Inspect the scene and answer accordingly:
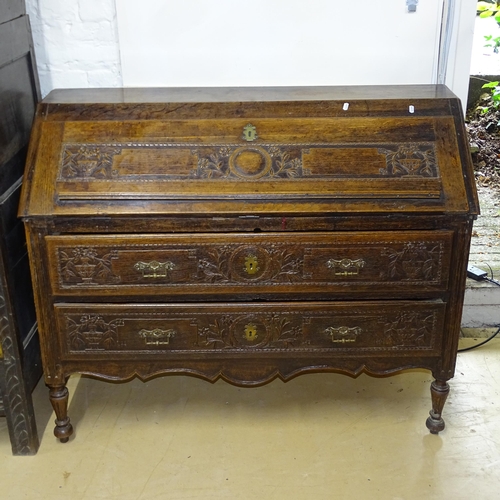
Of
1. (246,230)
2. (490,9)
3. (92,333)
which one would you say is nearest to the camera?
(246,230)

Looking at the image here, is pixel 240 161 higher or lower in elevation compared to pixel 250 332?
higher

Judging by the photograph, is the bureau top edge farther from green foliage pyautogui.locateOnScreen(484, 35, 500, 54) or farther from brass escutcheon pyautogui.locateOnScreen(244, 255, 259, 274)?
green foliage pyautogui.locateOnScreen(484, 35, 500, 54)

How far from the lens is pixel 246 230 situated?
2045mm

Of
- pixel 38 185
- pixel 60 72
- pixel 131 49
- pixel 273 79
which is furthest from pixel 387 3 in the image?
pixel 38 185

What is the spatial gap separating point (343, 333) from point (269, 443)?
49 centimetres

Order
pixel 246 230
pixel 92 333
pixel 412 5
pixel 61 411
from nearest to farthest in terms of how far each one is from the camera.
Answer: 1. pixel 246 230
2. pixel 92 333
3. pixel 61 411
4. pixel 412 5

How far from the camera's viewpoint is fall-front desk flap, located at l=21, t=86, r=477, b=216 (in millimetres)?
2023

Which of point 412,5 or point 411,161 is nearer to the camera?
point 411,161

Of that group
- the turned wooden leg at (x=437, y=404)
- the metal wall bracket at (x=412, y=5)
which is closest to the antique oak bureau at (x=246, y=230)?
the turned wooden leg at (x=437, y=404)

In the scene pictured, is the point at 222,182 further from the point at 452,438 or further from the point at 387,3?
the point at 452,438

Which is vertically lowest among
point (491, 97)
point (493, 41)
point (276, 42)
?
point (491, 97)

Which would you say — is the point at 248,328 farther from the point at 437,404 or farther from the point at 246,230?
the point at 437,404

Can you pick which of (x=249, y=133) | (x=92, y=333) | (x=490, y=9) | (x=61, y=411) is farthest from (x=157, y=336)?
(x=490, y=9)

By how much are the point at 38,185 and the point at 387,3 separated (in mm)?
1431
